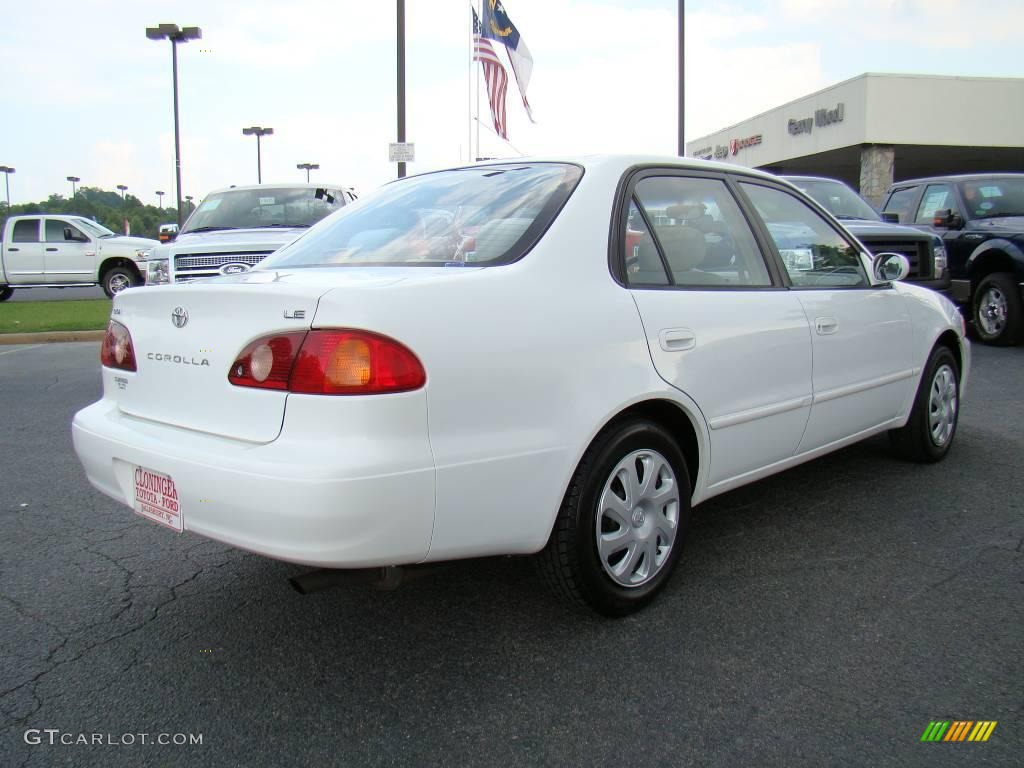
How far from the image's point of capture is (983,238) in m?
9.48

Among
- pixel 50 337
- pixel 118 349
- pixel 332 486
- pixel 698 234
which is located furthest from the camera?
pixel 50 337

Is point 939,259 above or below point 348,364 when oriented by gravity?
above

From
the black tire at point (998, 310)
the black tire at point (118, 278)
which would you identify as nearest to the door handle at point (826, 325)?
the black tire at point (998, 310)

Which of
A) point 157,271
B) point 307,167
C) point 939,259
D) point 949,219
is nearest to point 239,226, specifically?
point 157,271

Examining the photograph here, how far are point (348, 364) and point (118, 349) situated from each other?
1.20m

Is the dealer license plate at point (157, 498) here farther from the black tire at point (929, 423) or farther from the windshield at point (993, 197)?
the windshield at point (993, 197)

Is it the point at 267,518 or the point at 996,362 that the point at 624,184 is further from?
the point at 996,362

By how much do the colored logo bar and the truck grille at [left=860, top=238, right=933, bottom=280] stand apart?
6.86 meters

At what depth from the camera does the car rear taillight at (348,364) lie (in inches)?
89.5

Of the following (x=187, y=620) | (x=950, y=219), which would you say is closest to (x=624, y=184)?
(x=187, y=620)

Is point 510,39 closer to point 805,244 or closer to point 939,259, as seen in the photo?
point 939,259

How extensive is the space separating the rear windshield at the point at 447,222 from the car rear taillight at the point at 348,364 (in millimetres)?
567

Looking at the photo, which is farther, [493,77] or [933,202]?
[493,77]

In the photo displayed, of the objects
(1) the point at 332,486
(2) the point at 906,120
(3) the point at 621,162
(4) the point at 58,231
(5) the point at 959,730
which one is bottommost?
(5) the point at 959,730
